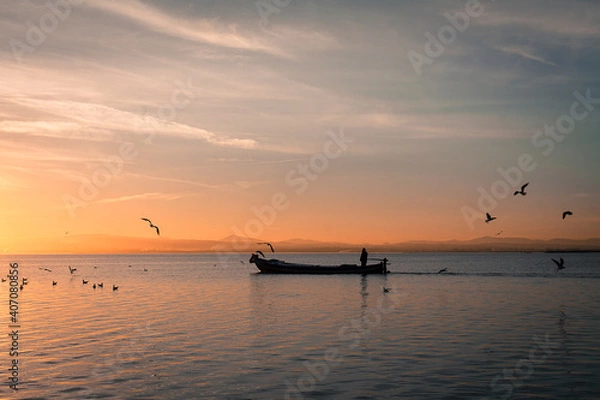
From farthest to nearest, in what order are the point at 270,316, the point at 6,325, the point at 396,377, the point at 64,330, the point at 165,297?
the point at 165,297
the point at 270,316
the point at 6,325
the point at 64,330
the point at 396,377

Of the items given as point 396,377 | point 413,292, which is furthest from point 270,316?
point 413,292

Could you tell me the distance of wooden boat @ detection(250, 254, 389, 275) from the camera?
271 ft

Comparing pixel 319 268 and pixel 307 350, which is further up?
pixel 319 268

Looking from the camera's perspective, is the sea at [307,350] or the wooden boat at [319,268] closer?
the sea at [307,350]

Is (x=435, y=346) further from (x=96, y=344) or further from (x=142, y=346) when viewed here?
(x=96, y=344)

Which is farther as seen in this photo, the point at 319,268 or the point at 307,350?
the point at 319,268

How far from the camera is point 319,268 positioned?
84.8 metres

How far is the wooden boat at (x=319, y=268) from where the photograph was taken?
82500mm

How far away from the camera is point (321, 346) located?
23.4 metres

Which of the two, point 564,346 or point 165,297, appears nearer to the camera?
point 564,346

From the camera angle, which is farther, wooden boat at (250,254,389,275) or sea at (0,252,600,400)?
wooden boat at (250,254,389,275)

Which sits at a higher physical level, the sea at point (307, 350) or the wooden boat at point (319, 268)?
the wooden boat at point (319, 268)

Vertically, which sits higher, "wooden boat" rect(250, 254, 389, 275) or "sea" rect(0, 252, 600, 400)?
"wooden boat" rect(250, 254, 389, 275)

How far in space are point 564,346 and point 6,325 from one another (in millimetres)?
28188
